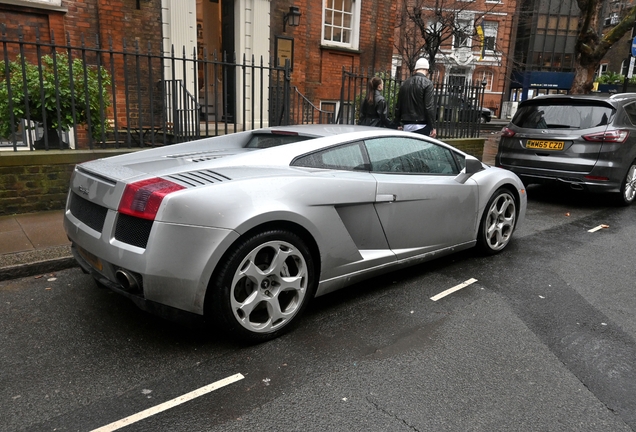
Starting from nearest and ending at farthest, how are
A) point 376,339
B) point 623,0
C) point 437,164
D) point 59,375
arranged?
point 59,375, point 376,339, point 437,164, point 623,0

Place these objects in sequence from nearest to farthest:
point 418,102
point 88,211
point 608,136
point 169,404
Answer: point 169,404
point 88,211
point 608,136
point 418,102

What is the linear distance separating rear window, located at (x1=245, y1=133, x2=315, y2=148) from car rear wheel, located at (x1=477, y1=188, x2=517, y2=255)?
84.7 inches

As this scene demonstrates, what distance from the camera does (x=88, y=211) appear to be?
322 centimetres

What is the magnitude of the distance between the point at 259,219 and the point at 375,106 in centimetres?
514

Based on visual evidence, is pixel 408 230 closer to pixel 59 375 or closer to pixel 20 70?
pixel 59 375

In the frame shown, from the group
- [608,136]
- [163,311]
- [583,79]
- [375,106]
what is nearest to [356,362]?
[163,311]

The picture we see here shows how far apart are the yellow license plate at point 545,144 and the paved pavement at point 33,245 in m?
6.56

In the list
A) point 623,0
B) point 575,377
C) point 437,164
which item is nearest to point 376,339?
point 575,377

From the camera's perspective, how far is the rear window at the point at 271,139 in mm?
3967

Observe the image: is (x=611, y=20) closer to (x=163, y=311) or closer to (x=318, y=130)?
Result: (x=318, y=130)

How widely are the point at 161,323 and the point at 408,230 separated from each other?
2.03 meters

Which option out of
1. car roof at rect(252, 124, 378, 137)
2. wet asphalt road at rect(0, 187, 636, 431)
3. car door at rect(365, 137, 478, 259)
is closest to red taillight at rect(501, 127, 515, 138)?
car door at rect(365, 137, 478, 259)

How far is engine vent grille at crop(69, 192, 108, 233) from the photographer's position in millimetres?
3072

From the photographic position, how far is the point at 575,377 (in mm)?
2918
